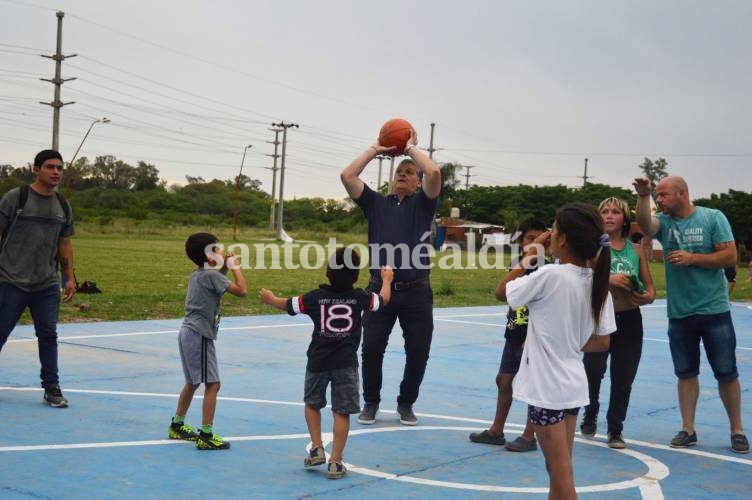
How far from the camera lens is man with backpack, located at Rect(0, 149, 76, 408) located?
8.65 metres

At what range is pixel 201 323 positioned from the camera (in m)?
7.45

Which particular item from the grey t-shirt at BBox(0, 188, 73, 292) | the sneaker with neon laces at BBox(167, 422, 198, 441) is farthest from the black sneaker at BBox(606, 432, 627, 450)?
the grey t-shirt at BBox(0, 188, 73, 292)

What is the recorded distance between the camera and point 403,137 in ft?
27.6

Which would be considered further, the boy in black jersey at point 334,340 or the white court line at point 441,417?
the white court line at point 441,417

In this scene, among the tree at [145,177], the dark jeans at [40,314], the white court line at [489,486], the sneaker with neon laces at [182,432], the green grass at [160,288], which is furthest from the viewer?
the tree at [145,177]

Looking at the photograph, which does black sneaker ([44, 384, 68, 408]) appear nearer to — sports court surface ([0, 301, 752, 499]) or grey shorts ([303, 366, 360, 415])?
sports court surface ([0, 301, 752, 499])

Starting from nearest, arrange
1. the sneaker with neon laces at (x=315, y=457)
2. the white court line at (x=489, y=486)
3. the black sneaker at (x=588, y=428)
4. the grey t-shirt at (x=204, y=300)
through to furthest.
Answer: the white court line at (x=489, y=486)
the sneaker with neon laces at (x=315, y=457)
the grey t-shirt at (x=204, y=300)
the black sneaker at (x=588, y=428)

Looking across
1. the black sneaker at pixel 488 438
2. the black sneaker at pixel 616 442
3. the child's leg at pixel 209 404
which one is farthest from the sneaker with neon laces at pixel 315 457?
the black sneaker at pixel 616 442

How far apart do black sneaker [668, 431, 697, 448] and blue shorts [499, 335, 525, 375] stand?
4.43 ft

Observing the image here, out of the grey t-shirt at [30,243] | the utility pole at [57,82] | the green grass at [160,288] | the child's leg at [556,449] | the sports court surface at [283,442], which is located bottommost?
the sports court surface at [283,442]

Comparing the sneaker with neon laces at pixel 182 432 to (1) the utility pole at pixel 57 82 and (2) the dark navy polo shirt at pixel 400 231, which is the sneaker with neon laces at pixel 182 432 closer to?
(2) the dark navy polo shirt at pixel 400 231

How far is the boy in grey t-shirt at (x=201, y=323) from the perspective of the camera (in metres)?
7.37

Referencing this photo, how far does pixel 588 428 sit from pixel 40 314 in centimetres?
476

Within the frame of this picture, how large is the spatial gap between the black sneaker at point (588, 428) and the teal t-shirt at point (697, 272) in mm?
1067
